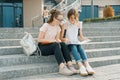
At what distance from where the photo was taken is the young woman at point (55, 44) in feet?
17.5

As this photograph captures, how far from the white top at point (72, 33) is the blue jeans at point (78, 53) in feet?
0.36

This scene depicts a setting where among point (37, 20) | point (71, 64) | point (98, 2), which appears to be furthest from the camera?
point (98, 2)

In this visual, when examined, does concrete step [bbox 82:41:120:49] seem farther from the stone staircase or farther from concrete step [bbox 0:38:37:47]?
concrete step [bbox 0:38:37:47]

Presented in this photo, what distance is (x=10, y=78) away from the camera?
16.8 feet

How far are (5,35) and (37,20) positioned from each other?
11.4 metres

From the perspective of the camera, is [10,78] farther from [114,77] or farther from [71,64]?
[114,77]

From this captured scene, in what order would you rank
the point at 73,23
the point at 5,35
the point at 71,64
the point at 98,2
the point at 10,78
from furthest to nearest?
the point at 98,2 → the point at 5,35 → the point at 73,23 → the point at 71,64 → the point at 10,78

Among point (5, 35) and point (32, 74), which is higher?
point (5, 35)

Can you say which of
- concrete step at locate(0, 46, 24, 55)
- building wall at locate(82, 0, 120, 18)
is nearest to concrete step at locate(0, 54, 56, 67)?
concrete step at locate(0, 46, 24, 55)

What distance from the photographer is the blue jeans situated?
5.59 metres

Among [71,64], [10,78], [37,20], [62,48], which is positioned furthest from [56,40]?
[37,20]

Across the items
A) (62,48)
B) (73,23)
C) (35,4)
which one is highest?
(35,4)

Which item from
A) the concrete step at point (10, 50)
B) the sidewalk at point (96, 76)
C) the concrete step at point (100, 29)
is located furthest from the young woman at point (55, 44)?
the concrete step at point (100, 29)

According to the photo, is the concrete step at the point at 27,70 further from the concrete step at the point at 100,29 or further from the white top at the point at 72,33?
the concrete step at the point at 100,29
